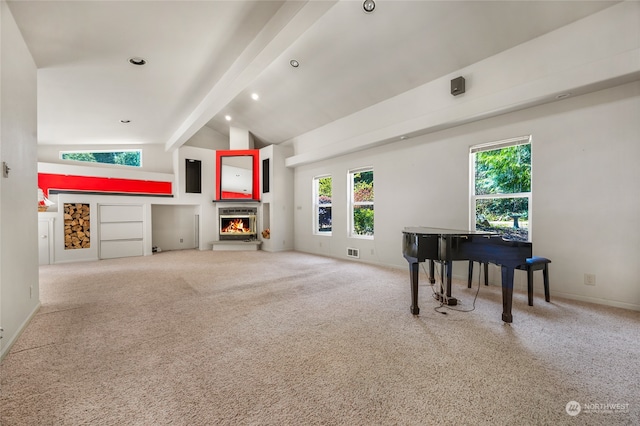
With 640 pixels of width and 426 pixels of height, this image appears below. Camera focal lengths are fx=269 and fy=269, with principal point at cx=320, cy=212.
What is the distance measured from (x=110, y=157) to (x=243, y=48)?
6.25m

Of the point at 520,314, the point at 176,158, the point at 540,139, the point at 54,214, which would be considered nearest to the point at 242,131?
the point at 176,158

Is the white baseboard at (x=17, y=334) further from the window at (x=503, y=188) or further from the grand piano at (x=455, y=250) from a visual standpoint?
the window at (x=503, y=188)

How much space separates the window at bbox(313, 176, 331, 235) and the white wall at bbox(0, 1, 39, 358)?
5087mm

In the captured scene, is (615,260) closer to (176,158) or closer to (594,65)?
(594,65)

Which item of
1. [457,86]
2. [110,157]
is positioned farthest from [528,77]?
[110,157]

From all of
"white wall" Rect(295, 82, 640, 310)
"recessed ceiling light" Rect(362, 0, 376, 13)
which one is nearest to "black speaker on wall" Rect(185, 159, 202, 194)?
"recessed ceiling light" Rect(362, 0, 376, 13)

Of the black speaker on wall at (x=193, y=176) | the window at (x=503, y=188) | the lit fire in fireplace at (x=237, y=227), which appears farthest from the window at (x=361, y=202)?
the black speaker on wall at (x=193, y=176)

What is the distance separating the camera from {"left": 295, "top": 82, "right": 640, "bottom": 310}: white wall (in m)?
2.89

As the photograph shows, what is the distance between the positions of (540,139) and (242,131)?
23.3ft

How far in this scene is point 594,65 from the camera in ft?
9.12

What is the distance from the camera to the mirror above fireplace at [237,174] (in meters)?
7.86

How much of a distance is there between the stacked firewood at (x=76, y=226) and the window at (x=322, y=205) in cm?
524

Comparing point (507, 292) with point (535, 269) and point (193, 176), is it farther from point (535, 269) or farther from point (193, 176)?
point (193, 176)

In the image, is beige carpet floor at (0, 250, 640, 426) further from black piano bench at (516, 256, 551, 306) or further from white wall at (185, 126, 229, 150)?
white wall at (185, 126, 229, 150)
